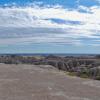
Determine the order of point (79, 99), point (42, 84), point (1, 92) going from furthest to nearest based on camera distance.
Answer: point (42, 84)
point (1, 92)
point (79, 99)

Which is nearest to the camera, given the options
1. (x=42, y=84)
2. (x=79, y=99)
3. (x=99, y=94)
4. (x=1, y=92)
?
(x=79, y=99)

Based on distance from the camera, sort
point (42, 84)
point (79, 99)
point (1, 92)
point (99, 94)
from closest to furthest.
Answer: point (79, 99), point (99, 94), point (1, 92), point (42, 84)

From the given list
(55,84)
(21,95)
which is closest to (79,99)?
(21,95)

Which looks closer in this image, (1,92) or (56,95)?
(56,95)

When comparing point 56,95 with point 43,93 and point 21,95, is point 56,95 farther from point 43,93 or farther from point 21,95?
point 21,95

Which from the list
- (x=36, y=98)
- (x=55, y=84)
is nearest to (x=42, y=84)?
(x=55, y=84)

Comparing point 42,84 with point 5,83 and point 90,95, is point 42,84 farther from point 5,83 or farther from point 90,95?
point 90,95

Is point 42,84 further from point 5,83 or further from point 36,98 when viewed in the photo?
point 36,98

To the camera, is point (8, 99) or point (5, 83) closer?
point (8, 99)

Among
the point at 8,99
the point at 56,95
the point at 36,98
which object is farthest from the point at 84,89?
the point at 8,99
